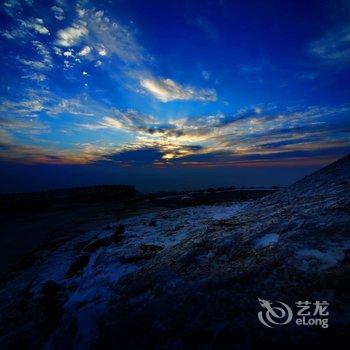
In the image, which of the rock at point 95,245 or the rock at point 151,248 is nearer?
the rock at point 151,248

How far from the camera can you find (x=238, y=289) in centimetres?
281

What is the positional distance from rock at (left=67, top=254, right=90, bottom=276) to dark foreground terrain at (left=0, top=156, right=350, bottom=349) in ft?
0.13

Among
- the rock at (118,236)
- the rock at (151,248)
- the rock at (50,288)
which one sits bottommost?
the rock at (50,288)

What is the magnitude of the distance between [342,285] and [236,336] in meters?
1.14

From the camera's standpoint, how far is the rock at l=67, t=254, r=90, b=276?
4.90 meters

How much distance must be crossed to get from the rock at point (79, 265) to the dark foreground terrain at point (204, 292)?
0.13ft

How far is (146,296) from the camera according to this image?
3.07 metres

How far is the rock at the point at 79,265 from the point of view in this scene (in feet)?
16.1

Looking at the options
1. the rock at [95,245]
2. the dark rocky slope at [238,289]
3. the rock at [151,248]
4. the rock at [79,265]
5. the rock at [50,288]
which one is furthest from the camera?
the rock at [95,245]

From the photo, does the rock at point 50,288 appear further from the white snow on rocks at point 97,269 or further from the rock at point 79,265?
the rock at point 79,265

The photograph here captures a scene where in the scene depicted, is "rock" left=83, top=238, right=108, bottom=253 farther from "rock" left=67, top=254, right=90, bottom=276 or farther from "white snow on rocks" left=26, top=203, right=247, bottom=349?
"rock" left=67, top=254, right=90, bottom=276

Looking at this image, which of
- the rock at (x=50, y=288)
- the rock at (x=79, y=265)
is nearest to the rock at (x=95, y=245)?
the rock at (x=79, y=265)

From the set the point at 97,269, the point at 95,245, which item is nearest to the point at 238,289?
the point at 97,269

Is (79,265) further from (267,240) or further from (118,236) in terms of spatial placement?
(267,240)
